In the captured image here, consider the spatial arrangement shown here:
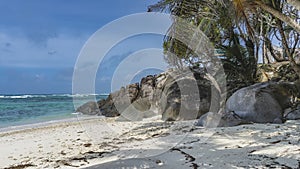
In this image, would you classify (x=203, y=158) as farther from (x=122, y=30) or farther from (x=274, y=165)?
(x=122, y=30)

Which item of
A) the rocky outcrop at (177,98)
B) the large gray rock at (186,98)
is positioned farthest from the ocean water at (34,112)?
the large gray rock at (186,98)

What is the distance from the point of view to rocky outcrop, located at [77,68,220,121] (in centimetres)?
850

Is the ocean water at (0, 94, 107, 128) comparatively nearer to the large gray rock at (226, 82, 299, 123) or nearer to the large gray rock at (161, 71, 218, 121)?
the large gray rock at (161, 71, 218, 121)

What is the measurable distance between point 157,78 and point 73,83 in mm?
7602

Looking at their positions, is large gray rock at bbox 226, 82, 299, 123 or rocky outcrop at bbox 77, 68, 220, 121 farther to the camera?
rocky outcrop at bbox 77, 68, 220, 121

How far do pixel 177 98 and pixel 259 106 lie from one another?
3.16m

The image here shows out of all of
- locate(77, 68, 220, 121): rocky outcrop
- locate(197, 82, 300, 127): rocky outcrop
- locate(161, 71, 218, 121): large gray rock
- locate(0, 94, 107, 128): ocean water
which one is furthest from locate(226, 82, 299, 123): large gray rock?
locate(0, 94, 107, 128): ocean water

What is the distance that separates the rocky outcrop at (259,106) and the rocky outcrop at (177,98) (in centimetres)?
160

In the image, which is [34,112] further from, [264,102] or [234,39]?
[264,102]

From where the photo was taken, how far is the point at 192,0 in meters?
6.03

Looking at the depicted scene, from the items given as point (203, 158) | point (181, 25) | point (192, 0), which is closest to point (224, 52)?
point (181, 25)

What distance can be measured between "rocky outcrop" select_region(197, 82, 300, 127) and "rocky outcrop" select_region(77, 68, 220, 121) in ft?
5.25

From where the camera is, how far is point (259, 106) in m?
6.22

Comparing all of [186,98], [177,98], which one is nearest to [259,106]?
[186,98]
